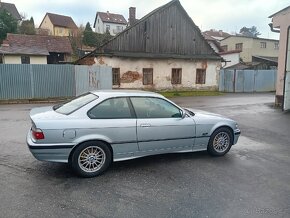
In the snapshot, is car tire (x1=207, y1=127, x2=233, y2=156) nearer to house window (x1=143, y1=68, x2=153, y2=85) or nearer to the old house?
the old house

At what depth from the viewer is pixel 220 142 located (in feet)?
19.1

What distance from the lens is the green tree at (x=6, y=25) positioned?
36775mm

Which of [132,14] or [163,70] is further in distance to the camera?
[132,14]

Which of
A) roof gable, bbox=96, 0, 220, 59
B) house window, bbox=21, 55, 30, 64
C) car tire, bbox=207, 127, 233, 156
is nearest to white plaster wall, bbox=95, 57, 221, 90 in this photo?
roof gable, bbox=96, 0, 220, 59

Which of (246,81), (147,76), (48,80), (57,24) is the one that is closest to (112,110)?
(48,80)

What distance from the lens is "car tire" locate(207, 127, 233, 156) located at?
5.71 metres

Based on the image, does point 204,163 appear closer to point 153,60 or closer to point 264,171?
point 264,171

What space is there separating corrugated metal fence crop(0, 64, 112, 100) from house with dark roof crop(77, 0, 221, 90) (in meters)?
3.37

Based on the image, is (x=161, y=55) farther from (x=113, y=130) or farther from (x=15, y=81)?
(x=113, y=130)

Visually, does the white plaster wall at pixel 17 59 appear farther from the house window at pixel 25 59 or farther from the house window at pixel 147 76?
the house window at pixel 147 76

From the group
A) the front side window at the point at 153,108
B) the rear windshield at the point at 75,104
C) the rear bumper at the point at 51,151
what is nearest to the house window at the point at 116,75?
the rear windshield at the point at 75,104

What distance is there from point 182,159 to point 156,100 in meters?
1.39

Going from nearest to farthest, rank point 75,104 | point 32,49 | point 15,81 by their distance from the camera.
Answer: point 75,104 → point 15,81 → point 32,49

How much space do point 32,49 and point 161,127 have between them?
32.1 m
